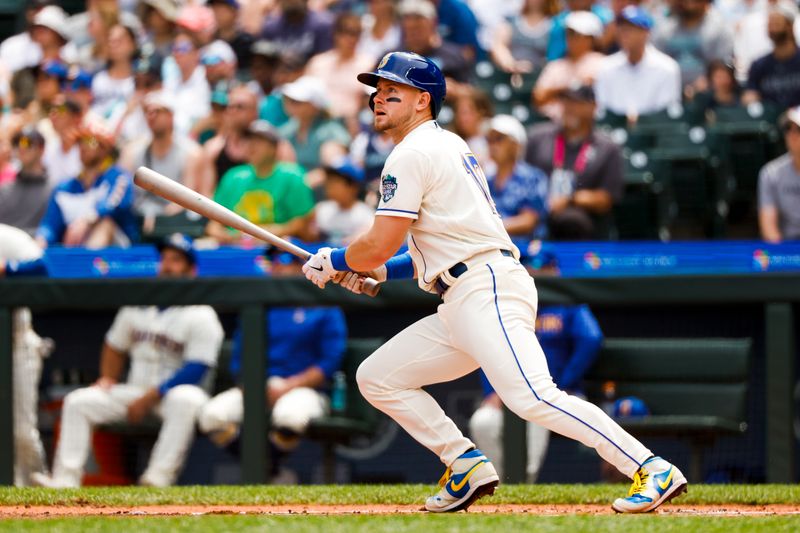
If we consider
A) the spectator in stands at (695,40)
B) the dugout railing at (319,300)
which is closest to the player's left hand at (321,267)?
the dugout railing at (319,300)

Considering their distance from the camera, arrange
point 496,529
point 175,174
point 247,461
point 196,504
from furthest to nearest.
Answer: point 175,174 < point 247,461 < point 196,504 < point 496,529

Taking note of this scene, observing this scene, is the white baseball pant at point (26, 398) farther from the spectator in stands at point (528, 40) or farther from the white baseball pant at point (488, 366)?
the spectator in stands at point (528, 40)

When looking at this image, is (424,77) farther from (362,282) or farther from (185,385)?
(185,385)

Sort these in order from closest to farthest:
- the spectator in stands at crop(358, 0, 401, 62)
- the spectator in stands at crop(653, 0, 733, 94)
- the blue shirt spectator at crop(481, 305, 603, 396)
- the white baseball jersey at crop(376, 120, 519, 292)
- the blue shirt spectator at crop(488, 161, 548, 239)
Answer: the white baseball jersey at crop(376, 120, 519, 292), the blue shirt spectator at crop(481, 305, 603, 396), the blue shirt spectator at crop(488, 161, 548, 239), the spectator in stands at crop(653, 0, 733, 94), the spectator in stands at crop(358, 0, 401, 62)

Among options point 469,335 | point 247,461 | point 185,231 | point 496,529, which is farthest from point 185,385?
point 496,529

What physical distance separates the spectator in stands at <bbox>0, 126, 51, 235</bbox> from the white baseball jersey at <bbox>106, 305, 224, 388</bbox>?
201 cm

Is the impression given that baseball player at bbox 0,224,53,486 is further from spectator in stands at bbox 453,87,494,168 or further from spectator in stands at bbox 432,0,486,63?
spectator in stands at bbox 432,0,486,63

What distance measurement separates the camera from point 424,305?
6.89m

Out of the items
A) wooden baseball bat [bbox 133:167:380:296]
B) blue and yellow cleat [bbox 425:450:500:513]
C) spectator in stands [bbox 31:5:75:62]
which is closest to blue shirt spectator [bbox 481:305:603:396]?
wooden baseball bat [bbox 133:167:380:296]

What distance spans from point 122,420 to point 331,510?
2.22 metres

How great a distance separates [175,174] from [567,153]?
8.97ft

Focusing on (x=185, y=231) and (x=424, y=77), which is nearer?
(x=424, y=77)

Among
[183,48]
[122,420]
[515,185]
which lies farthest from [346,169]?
[183,48]

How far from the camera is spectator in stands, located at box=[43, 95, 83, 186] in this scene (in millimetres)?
9883
